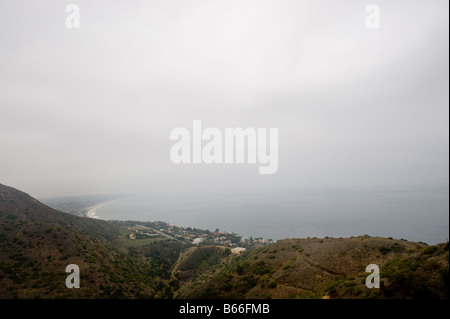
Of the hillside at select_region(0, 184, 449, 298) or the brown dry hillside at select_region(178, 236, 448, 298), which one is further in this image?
the hillside at select_region(0, 184, 449, 298)

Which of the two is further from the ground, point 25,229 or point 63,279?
point 25,229

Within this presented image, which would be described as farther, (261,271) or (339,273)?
(261,271)

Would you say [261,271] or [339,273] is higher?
[339,273]

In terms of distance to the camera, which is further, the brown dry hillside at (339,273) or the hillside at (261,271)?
the hillside at (261,271)

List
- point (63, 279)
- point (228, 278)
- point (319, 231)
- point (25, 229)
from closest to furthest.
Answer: point (228, 278) → point (63, 279) → point (25, 229) → point (319, 231)

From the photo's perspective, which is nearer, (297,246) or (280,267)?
(280,267)
